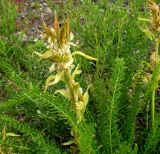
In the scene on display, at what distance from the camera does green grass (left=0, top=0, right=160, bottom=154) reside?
159 cm

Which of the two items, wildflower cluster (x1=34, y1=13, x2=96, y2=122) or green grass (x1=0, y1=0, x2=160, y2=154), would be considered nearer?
wildflower cluster (x1=34, y1=13, x2=96, y2=122)

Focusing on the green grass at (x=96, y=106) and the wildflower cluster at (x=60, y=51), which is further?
the green grass at (x=96, y=106)

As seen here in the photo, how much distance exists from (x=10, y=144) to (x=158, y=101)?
3.01 ft

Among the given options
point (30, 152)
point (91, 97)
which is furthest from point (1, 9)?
point (30, 152)

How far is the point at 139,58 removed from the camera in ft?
6.98

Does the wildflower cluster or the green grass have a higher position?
the wildflower cluster

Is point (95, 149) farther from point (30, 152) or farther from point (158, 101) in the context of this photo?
point (158, 101)

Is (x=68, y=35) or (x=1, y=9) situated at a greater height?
(x=68, y=35)

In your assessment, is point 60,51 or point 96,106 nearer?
point 60,51

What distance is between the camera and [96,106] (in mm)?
2002

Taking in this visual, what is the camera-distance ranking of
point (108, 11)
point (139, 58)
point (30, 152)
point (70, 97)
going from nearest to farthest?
point (70, 97)
point (30, 152)
point (139, 58)
point (108, 11)

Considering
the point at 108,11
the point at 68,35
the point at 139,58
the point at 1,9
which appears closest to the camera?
the point at 68,35

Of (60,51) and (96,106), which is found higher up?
(60,51)

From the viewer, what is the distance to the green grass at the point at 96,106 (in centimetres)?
159
